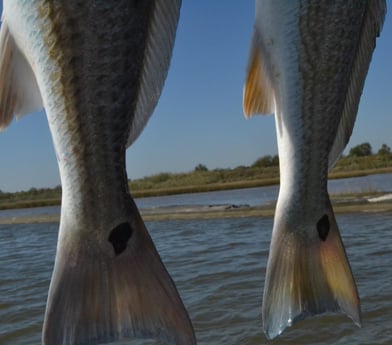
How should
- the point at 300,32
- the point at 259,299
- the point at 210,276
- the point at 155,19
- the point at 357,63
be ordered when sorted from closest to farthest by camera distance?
the point at 155,19
the point at 300,32
the point at 357,63
the point at 259,299
the point at 210,276

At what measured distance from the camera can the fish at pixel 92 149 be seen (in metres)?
1.37

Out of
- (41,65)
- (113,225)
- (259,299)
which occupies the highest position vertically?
(41,65)

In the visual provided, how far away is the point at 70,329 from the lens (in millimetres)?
1380

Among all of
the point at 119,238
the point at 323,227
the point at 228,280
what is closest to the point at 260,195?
the point at 228,280

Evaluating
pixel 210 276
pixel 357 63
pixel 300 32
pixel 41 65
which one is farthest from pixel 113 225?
pixel 210 276

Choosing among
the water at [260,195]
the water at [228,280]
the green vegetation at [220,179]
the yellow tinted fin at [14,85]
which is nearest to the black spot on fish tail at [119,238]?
the yellow tinted fin at [14,85]

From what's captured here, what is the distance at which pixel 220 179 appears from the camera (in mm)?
44031

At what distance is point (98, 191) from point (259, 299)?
570 centimetres

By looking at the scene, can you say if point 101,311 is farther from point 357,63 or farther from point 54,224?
point 54,224

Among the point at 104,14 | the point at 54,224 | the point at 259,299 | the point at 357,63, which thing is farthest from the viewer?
the point at 54,224

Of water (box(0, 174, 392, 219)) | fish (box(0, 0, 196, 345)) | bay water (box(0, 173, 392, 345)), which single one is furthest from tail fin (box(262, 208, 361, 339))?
water (box(0, 174, 392, 219))

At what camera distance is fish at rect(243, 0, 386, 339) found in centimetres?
166

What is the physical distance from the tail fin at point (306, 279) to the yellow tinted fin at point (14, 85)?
30.6 inches

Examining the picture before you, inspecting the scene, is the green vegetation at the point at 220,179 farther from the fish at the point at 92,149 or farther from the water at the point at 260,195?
the fish at the point at 92,149
